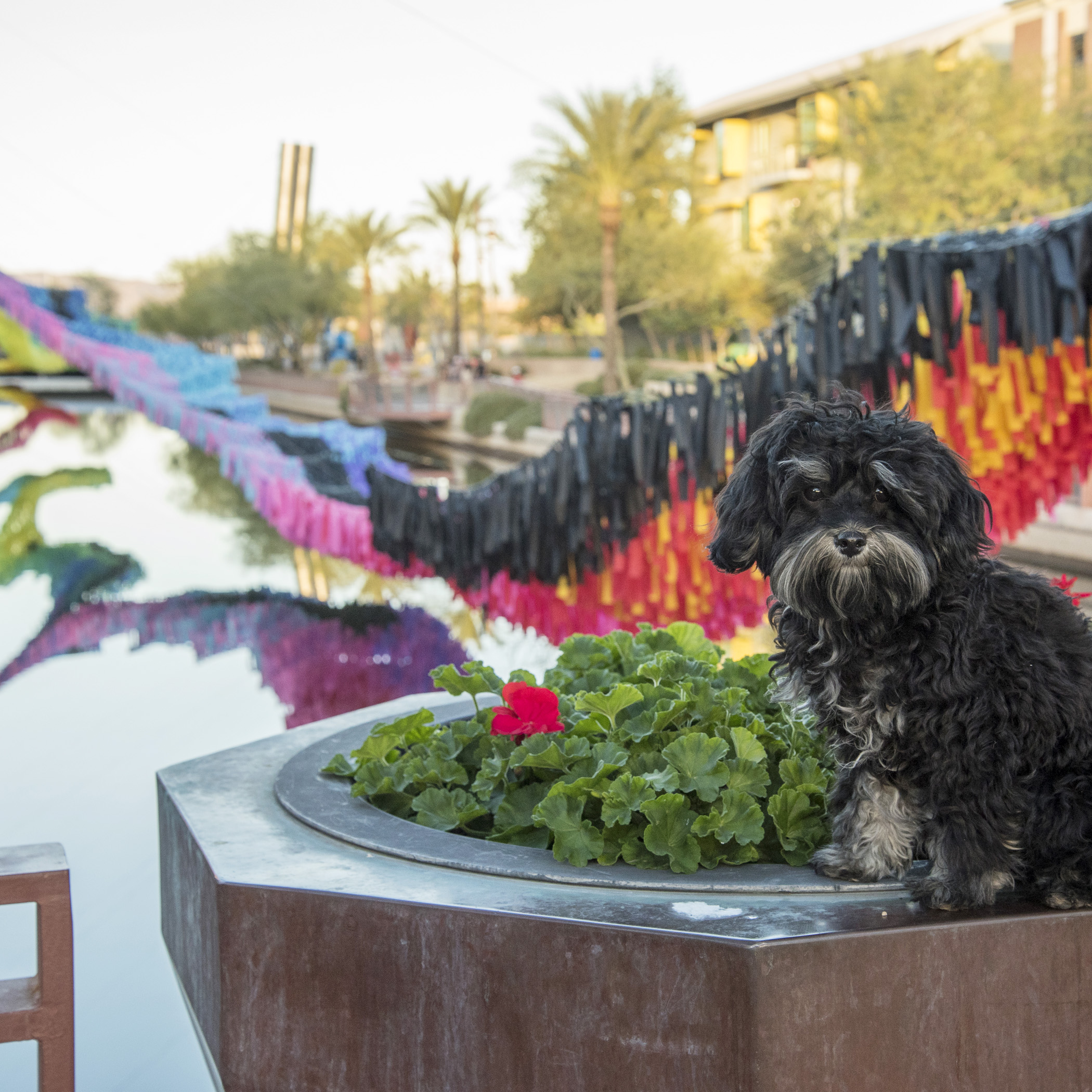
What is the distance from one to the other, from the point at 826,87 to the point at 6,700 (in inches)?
1680

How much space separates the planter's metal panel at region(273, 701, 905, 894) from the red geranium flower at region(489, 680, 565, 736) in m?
0.30

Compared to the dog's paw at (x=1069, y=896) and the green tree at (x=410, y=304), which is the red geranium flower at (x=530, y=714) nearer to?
the dog's paw at (x=1069, y=896)

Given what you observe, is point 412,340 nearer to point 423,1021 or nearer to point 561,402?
point 561,402

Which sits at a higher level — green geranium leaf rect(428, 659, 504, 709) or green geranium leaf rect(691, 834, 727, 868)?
green geranium leaf rect(428, 659, 504, 709)

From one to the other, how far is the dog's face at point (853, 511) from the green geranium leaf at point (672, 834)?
0.53 meters

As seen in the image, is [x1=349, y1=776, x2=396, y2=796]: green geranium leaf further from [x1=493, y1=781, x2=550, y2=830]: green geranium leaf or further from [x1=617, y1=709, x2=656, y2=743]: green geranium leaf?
[x1=617, y1=709, x2=656, y2=743]: green geranium leaf

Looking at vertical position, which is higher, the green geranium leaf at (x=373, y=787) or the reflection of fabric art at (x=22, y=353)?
the reflection of fabric art at (x=22, y=353)

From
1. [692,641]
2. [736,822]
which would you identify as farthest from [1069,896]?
[692,641]

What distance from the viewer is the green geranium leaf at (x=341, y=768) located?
3213 millimetres

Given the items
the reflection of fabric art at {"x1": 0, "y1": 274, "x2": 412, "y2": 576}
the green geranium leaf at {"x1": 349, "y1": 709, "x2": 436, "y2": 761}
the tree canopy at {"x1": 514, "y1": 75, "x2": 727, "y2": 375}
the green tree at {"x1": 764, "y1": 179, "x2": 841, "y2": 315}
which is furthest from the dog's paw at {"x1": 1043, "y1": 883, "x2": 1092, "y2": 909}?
the green tree at {"x1": 764, "y1": 179, "x2": 841, "y2": 315}

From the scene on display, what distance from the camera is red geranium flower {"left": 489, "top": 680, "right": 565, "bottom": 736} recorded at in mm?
2959

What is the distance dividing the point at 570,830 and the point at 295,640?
6.61 metres

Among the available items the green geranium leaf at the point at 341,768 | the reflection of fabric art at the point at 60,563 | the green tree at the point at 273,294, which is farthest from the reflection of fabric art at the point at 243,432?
the green tree at the point at 273,294

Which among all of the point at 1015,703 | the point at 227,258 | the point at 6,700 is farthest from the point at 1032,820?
the point at 227,258
